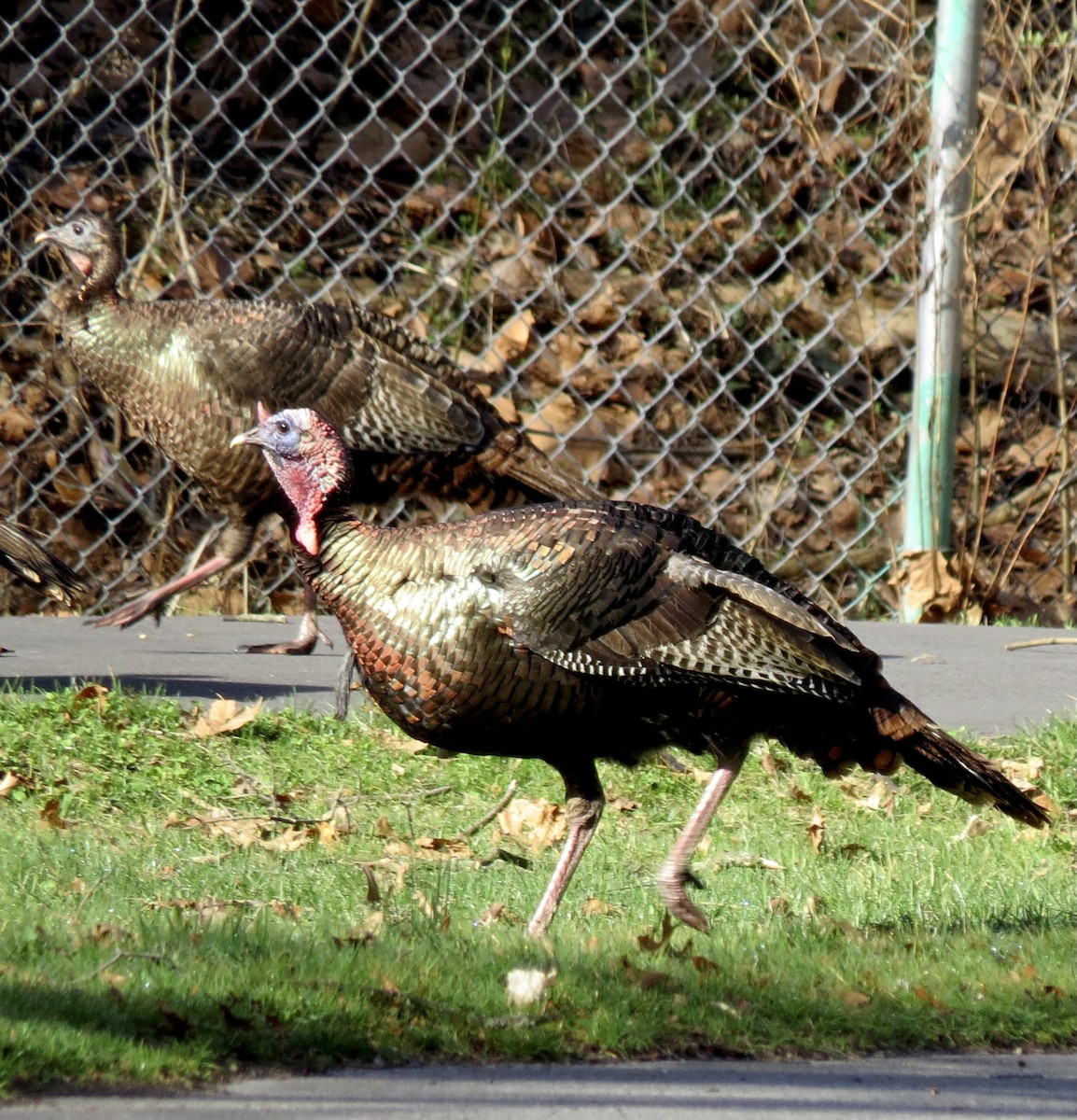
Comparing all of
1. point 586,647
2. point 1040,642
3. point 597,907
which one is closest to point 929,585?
point 1040,642

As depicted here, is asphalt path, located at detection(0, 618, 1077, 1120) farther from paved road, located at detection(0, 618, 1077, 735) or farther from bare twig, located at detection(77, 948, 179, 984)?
paved road, located at detection(0, 618, 1077, 735)

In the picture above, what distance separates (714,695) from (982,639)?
3.56m

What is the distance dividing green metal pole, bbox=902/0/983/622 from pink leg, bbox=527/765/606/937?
3.61 m

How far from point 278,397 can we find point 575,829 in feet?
8.95

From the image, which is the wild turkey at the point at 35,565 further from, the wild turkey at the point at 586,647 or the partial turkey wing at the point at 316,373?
the wild turkey at the point at 586,647

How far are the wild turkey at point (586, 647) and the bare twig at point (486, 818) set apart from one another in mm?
751

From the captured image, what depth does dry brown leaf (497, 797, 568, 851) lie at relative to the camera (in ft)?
17.3

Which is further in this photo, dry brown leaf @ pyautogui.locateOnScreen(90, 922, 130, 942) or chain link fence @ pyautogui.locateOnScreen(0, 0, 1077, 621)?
chain link fence @ pyautogui.locateOnScreen(0, 0, 1077, 621)

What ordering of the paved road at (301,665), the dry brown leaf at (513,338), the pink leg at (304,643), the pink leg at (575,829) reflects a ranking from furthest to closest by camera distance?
1. the dry brown leaf at (513,338)
2. the pink leg at (304,643)
3. the paved road at (301,665)
4. the pink leg at (575,829)

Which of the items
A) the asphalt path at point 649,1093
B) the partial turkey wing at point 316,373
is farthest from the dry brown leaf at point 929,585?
the asphalt path at point 649,1093

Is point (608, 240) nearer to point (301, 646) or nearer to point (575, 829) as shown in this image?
point (301, 646)

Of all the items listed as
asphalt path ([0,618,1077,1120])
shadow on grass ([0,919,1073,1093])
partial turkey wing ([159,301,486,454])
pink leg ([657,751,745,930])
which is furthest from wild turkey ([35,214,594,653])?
asphalt path ([0,618,1077,1120])

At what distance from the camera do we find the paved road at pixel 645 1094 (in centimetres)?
292

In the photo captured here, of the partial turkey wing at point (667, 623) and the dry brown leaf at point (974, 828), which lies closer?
the partial turkey wing at point (667, 623)
